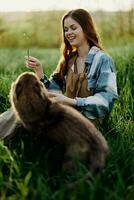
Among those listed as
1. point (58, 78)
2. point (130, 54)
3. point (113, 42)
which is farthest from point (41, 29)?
point (58, 78)

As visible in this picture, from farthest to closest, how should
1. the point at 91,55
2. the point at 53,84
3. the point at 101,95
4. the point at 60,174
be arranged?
the point at 53,84 → the point at 91,55 → the point at 101,95 → the point at 60,174

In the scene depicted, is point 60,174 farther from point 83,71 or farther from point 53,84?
point 53,84

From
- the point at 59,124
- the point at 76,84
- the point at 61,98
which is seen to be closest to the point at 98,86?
the point at 76,84

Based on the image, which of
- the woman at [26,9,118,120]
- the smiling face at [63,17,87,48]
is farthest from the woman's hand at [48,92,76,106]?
the smiling face at [63,17,87,48]

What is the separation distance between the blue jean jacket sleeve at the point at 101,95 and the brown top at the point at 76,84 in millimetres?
131

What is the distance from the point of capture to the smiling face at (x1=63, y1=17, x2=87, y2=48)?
5578 millimetres

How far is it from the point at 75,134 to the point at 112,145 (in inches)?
29.7

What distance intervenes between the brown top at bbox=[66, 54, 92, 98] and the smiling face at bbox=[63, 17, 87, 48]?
7.8 inches

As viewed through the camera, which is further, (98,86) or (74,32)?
(74,32)

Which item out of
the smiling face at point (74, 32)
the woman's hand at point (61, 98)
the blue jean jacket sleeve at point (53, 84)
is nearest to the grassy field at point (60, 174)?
the woman's hand at point (61, 98)

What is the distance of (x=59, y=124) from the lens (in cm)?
421

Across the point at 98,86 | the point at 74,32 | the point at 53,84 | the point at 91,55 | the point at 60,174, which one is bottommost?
the point at 60,174

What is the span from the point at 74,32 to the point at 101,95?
731mm

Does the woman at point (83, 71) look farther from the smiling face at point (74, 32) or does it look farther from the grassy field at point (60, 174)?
the grassy field at point (60, 174)
